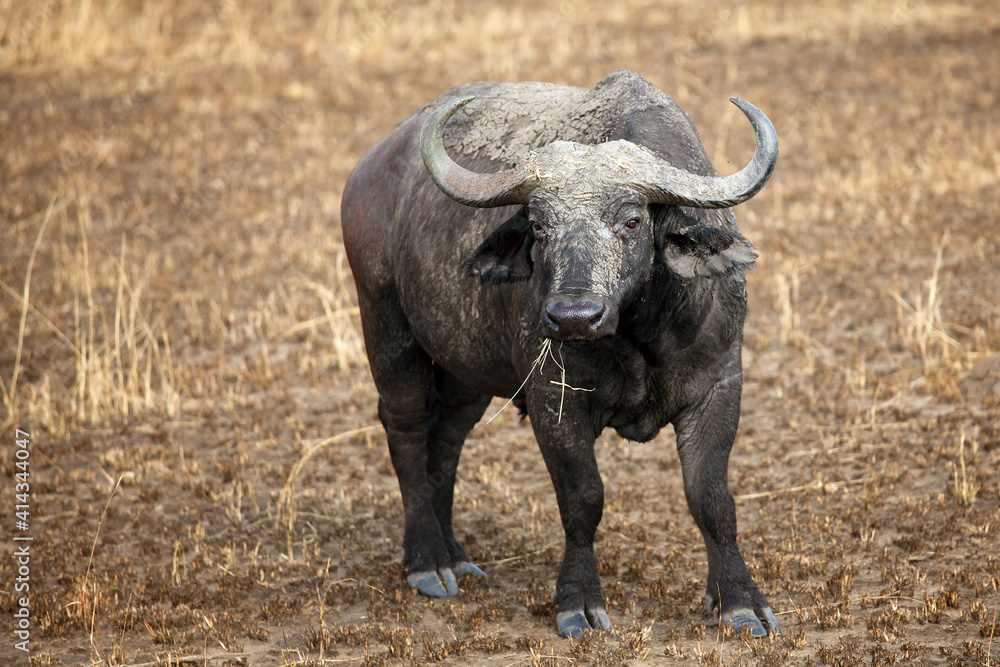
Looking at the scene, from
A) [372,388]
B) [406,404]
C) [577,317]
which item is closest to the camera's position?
[577,317]

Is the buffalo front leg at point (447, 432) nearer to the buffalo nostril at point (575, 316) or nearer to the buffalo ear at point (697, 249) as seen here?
the buffalo ear at point (697, 249)

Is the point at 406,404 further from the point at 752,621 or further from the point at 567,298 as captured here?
the point at 752,621

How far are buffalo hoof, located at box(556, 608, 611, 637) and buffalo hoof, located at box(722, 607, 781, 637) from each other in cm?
62

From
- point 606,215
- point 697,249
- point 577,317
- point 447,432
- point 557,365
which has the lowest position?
point 447,432

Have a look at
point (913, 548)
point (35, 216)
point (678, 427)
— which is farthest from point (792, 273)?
point (35, 216)

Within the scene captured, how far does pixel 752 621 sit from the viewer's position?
5.22 metres

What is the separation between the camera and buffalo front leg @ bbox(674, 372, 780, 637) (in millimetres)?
5328

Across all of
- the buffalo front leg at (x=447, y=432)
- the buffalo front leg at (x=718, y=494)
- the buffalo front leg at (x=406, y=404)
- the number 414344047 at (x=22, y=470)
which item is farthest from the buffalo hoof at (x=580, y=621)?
the number 414344047 at (x=22, y=470)

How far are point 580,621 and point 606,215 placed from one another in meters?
2.16

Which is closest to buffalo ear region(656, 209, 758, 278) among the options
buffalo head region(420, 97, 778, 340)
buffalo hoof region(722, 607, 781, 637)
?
buffalo head region(420, 97, 778, 340)

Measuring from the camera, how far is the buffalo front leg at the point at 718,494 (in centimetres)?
533

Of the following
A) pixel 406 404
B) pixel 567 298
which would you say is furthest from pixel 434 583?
pixel 567 298

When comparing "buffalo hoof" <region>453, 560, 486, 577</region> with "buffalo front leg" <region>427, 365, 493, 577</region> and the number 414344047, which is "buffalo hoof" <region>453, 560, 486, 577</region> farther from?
the number 414344047

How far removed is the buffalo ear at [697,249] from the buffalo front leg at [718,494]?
734 mm
